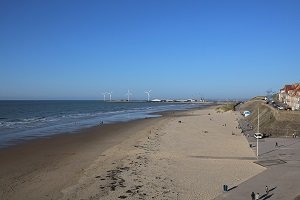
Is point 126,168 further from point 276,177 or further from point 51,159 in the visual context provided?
point 276,177

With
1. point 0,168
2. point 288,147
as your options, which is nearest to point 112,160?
point 0,168

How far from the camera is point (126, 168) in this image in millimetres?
26609

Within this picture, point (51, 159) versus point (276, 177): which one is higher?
Answer: point (276, 177)

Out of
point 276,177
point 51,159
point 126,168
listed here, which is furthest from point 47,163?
point 276,177

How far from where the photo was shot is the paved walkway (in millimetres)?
19484

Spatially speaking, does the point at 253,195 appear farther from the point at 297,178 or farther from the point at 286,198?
the point at 297,178

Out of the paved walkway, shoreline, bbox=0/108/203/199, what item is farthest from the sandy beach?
the paved walkway

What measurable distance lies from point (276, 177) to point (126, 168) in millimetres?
A: 10214

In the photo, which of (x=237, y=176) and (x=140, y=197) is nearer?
(x=140, y=197)

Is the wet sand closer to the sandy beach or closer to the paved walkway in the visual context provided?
the sandy beach

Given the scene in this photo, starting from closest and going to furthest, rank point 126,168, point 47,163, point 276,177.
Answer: point 276,177, point 126,168, point 47,163

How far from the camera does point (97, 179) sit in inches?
927

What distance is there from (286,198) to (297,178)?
4.46 metres

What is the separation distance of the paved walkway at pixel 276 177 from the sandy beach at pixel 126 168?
85 cm
